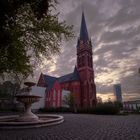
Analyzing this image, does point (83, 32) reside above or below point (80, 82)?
above

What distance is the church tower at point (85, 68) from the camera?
62.1m

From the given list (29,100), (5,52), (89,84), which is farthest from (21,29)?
(89,84)

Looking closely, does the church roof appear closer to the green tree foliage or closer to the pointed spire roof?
the pointed spire roof

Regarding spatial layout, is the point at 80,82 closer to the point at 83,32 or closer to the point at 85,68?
the point at 85,68

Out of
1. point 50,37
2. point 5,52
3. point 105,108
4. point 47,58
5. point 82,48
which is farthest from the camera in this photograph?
point 82,48

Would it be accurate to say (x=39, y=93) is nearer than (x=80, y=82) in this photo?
Yes

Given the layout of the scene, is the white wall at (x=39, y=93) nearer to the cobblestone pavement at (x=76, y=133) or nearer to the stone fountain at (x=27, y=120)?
the stone fountain at (x=27, y=120)

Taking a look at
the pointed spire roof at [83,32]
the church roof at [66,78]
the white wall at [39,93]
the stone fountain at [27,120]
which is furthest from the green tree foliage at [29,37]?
the pointed spire roof at [83,32]

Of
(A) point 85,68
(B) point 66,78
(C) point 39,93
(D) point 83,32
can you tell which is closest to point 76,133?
(C) point 39,93

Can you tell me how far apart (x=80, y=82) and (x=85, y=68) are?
628 centimetres

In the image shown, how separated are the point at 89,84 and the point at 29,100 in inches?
1966

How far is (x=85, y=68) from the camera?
216 ft

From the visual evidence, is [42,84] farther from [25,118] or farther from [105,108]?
[25,118]

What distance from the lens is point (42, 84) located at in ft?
234
